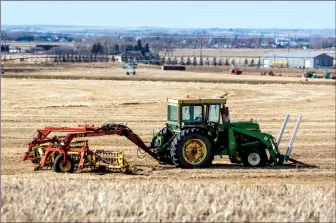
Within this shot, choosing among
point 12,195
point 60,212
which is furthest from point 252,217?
point 12,195

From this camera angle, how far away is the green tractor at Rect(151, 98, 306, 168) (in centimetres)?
2173

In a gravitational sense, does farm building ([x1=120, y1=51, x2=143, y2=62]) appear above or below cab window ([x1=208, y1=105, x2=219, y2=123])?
below

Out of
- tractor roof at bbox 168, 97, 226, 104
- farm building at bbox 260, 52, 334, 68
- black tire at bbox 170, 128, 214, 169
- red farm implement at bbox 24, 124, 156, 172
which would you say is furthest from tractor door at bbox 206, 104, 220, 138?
farm building at bbox 260, 52, 334, 68

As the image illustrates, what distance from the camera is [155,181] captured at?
19703 mm

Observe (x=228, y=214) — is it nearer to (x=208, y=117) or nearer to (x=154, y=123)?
(x=208, y=117)

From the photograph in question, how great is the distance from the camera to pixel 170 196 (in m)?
15.5

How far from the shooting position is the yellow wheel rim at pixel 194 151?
21734mm

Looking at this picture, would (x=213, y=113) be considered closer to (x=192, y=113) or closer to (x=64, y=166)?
(x=192, y=113)

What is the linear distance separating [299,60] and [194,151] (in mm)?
113616

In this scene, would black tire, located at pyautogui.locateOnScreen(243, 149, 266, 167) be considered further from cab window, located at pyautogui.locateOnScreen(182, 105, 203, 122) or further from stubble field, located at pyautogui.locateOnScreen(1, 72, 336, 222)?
cab window, located at pyautogui.locateOnScreen(182, 105, 203, 122)

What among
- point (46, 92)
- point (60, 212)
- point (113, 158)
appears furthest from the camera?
point (46, 92)

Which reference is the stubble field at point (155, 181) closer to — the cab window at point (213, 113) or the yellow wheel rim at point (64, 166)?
the yellow wheel rim at point (64, 166)

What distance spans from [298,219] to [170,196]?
245cm

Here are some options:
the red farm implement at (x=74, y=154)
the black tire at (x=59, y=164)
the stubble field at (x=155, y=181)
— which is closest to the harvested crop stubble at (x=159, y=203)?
the stubble field at (x=155, y=181)
